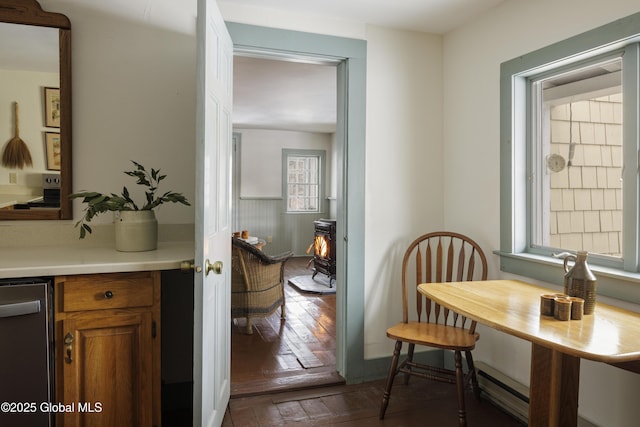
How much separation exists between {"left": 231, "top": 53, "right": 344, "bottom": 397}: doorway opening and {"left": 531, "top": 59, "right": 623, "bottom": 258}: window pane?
1248 millimetres

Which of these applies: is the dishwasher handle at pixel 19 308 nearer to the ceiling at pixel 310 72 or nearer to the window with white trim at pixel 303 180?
the ceiling at pixel 310 72

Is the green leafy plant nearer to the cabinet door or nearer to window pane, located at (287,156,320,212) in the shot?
the cabinet door

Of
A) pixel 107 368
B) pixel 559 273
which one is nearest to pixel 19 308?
pixel 107 368

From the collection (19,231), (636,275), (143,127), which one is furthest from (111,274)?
(636,275)

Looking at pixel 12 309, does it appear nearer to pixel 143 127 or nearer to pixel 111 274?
pixel 111 274

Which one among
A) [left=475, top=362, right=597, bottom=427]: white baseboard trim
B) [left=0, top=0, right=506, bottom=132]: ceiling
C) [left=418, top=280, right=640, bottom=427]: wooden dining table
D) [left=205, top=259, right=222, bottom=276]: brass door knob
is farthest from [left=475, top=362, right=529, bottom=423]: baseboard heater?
[left=0, top=0, right=506, bottom=132]: ceiling

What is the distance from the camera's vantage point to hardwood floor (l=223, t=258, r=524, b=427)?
7.68 ft

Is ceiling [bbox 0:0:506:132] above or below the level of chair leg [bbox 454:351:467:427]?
above

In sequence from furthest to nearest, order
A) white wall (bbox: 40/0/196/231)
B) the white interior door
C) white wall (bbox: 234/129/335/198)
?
white wall (bbox: 234/129/335/198) → white wall (bbox: 40/0/196/231) → the white interior door

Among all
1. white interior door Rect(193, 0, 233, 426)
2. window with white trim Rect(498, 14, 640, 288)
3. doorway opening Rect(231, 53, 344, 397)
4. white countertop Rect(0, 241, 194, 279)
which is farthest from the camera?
doorway opening Rect(231, 53, 344, 397)

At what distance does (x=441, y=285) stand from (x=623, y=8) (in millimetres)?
1450

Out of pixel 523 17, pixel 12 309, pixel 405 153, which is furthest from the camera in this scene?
pixel 405 153

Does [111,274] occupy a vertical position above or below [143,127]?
below

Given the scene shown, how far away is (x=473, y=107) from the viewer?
2.76 metres
